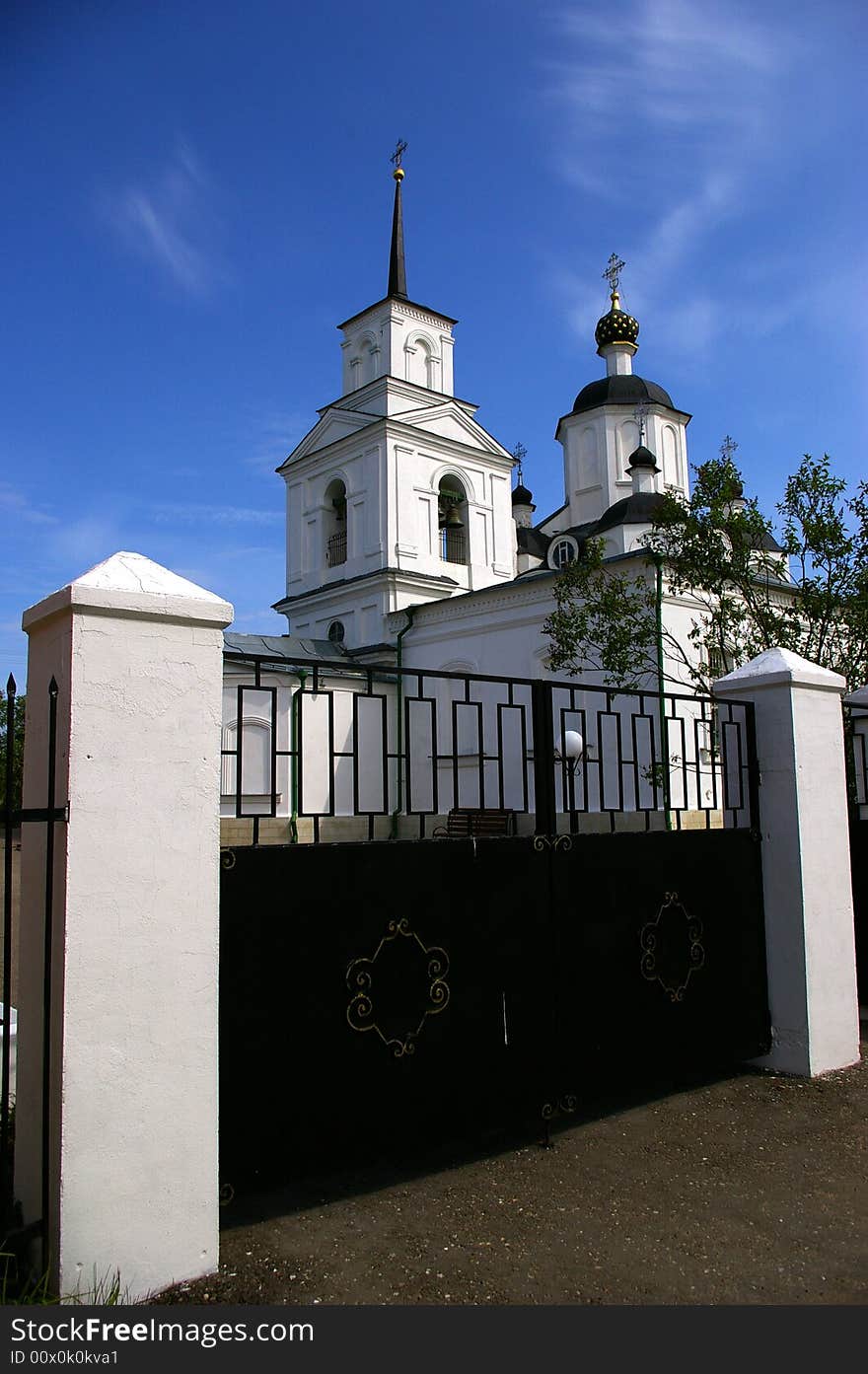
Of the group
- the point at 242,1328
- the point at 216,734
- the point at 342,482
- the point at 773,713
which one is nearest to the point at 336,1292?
the point at 242,1328

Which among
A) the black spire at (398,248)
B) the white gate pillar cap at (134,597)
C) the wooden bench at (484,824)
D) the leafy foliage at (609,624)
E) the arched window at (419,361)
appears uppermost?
the black spire at (398,248)

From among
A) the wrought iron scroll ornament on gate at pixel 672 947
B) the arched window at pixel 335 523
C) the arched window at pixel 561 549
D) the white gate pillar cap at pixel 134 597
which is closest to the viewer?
the white gate pillar cap at pixel 134 597

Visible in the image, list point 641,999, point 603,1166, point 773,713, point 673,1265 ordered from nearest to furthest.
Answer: point 673,1265, point 603,1166, point 641,999, point 773,713

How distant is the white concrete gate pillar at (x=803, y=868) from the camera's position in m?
5.53

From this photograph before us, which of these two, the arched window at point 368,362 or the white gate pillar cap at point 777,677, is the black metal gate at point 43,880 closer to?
the white gate pillar cap at point 777,677

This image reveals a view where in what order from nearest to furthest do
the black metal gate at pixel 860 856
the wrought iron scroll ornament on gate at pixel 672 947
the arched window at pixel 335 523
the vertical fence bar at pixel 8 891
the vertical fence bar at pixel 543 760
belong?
the vertical fence bar at pixel 8 891 → the vertical fence bar at pixel 543 760 → the wrought iron scroll ornament on gate at pixel 672 947 → the black metal gate at pixel 860 856 → the arched window at pixel 335 523

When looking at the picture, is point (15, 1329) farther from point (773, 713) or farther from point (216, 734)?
point (773, 713)

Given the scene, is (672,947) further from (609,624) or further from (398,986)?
(609,624)

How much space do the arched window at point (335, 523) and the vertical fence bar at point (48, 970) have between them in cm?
2436

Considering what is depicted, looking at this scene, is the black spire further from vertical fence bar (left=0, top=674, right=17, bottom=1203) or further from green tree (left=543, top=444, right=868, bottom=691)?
vertical fence bar (left=0, top=674, right=17, bottom=1203)

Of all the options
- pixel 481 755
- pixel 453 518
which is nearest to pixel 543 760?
pixel 481 755

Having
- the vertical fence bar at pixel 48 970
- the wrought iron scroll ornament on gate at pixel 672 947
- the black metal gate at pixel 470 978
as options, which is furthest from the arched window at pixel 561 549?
the vertical fence bar at pixel 48 970

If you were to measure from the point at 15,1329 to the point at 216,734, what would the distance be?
1.76 m

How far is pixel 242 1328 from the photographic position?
9.28 feet
